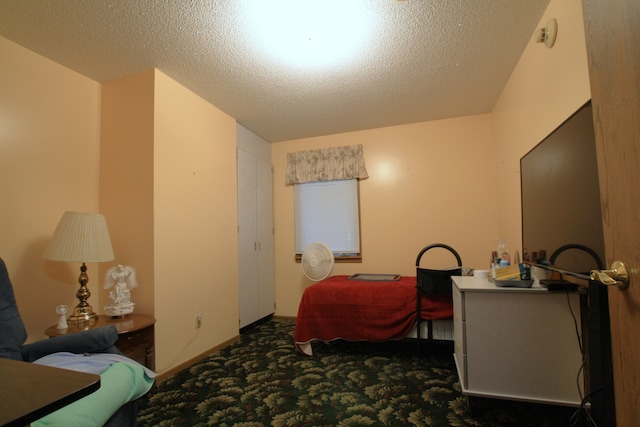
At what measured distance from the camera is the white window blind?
3953mm

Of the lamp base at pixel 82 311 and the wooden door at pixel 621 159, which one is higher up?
the wooden door at pixel 621 159

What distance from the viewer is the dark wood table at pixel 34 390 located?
0.59m

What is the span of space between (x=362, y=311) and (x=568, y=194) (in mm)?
1837

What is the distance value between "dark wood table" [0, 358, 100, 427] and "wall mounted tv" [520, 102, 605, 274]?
1708 millimetres

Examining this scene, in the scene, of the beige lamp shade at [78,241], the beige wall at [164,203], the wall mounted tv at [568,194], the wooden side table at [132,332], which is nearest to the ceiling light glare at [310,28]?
the beige wall at [164,203]

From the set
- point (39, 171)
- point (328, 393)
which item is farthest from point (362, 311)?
point (39, 171)

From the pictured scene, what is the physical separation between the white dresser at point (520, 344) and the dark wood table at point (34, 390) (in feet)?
5.77

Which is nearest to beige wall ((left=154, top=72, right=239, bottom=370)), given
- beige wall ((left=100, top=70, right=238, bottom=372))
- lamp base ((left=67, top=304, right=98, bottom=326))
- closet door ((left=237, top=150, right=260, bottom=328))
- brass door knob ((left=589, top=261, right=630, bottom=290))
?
beige wall ((left=100, top=70, right=238, bottom=372))

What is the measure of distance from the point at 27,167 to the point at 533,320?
11.0 ft

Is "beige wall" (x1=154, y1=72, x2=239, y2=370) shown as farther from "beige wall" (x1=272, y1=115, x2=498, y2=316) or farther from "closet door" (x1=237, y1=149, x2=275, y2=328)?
"beige wall" (x1=272, y1=115, x2=498, y2=316)

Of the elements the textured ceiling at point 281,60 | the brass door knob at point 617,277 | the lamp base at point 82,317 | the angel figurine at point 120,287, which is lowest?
the lamp base at point 82,317

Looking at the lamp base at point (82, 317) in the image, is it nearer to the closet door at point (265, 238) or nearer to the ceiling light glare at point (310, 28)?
the closet door at point (265, 238)

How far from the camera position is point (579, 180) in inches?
51.1

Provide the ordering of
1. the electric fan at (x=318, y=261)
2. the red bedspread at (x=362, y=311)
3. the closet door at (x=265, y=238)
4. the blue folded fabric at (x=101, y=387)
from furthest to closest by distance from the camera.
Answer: the closet door at (x=265, y=238), the electric fan at (x=318, y=261), the red bedspread at (x=362, y=311), the blue folded fabric at (x=101, y=387)
